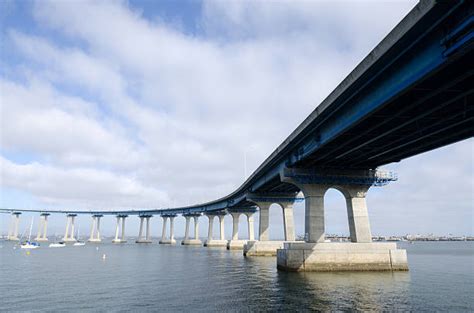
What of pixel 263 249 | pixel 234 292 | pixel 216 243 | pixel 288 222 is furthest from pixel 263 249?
pixel 216 243

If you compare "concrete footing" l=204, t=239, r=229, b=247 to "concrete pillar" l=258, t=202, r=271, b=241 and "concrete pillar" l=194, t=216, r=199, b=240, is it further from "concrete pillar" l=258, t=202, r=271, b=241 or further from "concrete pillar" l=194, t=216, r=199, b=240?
"concrete pillar" l=258, t=202, r=271, b=241

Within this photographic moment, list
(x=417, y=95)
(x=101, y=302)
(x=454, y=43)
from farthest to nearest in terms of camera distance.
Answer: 1. (x=101, y=302)
2. (x=417, y=95)
3. (x=454, y=43)

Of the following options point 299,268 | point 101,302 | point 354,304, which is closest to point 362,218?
point 299,268

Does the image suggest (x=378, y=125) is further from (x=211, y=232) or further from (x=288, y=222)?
(x=211, y=232)

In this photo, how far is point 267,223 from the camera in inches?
3514

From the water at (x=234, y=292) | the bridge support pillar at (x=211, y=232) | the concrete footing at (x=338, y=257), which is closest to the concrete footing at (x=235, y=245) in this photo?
the bridge support pillar at (x=211, y=232)

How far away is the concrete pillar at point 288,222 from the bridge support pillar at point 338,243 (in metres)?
26.8

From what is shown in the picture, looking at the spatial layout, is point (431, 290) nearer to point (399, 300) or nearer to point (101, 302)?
point (399, 300)

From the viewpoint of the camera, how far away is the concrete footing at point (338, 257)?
157 ft

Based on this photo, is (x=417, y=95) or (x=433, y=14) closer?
(x=433, y=14)

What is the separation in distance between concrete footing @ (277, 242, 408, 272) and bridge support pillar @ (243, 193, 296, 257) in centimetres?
3044

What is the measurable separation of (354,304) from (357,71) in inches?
691

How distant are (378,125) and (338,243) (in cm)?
2167

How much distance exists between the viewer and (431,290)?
1417 inches
